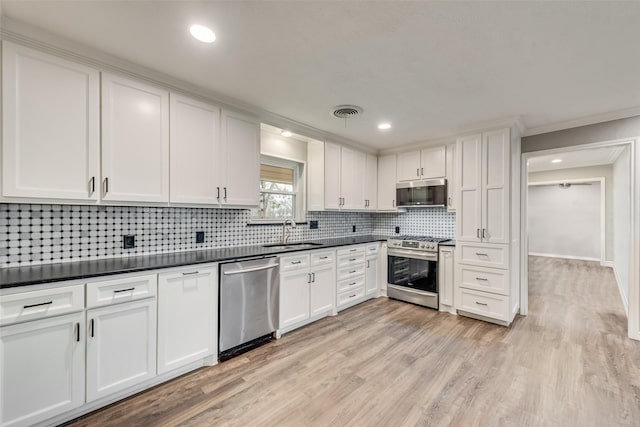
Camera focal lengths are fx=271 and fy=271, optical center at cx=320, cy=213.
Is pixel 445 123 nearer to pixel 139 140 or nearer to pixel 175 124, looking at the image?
pixel 175 124

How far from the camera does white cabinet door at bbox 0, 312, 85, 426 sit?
1469mm

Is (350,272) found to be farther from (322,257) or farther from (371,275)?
(322,257)

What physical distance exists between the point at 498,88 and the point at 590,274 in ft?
19.0

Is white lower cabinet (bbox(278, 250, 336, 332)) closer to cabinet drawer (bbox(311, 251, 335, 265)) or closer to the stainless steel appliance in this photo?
cabinet drawer (bbox(311, 251, 335, 265))

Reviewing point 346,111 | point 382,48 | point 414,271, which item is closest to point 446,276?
point 414,271

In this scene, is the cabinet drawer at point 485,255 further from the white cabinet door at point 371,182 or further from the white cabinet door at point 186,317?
the white cabinet door at point 186,317

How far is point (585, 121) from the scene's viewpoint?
10.2ft

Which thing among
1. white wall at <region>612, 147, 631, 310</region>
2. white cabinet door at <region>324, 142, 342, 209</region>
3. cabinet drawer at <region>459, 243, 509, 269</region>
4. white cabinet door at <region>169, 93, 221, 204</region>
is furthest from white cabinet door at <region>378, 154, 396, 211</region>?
white cabinet door at <region>169, 93, 221, 204</region>

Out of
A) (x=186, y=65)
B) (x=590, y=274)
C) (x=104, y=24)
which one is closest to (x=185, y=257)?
(x=186, y=65)

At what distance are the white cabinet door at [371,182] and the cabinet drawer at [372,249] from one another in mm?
651

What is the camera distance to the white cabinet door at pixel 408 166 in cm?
417

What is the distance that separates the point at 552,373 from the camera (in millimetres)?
2252

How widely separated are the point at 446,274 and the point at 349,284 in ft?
4.29

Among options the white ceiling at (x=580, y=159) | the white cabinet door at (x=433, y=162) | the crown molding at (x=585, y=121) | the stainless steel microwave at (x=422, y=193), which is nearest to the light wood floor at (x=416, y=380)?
the stainless steel microwave at (x=422, y=193)
